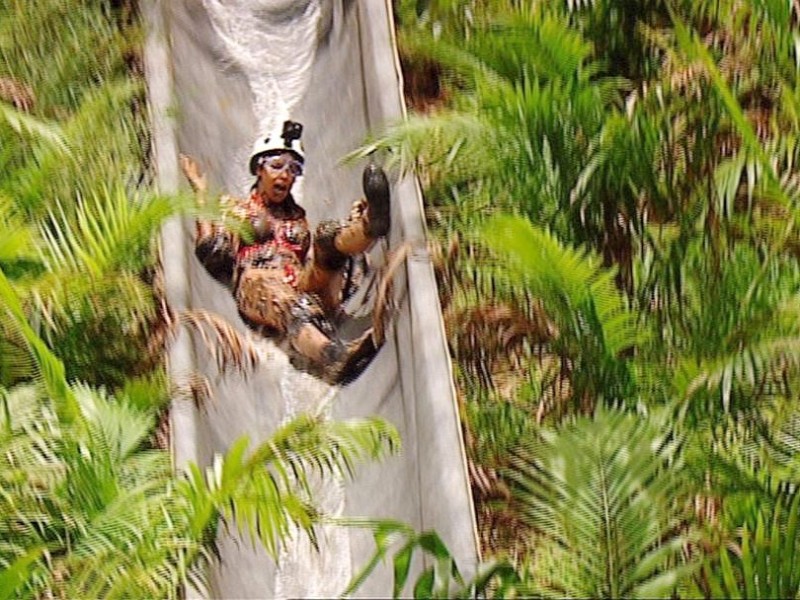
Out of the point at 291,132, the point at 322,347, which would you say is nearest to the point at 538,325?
the point at 322,347

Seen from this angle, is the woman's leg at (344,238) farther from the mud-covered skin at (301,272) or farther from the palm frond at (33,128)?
the palm frond at (33,128)

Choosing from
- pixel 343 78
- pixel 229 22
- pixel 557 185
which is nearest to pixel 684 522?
pixel 557 185

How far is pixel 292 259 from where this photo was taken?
3822 millimetres

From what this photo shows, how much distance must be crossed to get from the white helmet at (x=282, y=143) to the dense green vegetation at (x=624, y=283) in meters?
0.78

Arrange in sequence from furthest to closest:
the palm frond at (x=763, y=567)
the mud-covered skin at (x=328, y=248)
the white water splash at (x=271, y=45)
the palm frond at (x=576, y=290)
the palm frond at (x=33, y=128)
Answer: the white water splash at (x=271, y=45) < the mud-covered skin at (x=328, y=248) < the palm frond at (x=33, y=128) < the palm frond at (x=576, y=290) < the palm frond at (x=763, y=567)

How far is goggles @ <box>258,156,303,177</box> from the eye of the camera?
13.2 feet

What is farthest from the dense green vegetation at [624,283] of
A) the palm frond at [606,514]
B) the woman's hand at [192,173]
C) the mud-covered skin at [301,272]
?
the woman's hand at [192,173]

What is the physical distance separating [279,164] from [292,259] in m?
0.42

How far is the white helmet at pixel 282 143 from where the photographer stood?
4102mm

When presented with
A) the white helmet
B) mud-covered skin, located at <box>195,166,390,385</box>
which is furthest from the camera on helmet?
mud-covered skin, located at <box>195,166,390,385</box>

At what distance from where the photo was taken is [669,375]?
258 centimetres

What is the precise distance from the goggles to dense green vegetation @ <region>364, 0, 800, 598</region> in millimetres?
673

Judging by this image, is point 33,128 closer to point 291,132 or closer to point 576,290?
point 291,132

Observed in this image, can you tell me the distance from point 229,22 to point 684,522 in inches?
150
